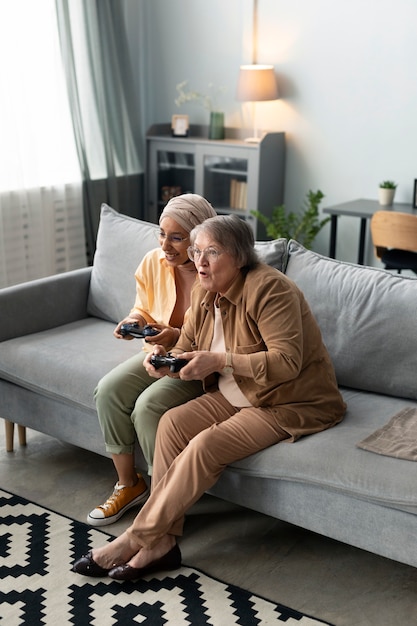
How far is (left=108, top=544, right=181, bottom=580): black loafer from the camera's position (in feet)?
7.07

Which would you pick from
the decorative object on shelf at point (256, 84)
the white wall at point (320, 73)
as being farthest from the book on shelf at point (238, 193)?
the decorative object on shelf at point (256, 84)

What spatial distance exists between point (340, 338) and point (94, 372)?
0.80 metres

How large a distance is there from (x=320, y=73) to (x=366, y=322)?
257cm

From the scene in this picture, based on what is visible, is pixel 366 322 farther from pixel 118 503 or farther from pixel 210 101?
pixel 210 101

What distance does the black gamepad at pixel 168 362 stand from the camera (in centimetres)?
219

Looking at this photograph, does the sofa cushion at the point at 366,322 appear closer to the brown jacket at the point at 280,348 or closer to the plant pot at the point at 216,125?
the brown jacket at the point at 280,348

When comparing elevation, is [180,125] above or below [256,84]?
below

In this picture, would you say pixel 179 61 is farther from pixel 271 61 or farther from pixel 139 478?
pixel 139 478

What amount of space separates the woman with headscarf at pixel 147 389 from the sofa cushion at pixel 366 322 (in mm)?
397

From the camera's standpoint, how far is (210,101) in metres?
A: 5.05

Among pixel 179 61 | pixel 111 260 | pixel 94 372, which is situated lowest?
pixel 94 372

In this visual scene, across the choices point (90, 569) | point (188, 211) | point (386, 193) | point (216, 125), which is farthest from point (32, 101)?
point (90, 569)

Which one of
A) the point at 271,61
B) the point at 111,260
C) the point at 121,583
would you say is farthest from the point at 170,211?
the point at 271,61

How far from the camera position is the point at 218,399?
7.66 ft
